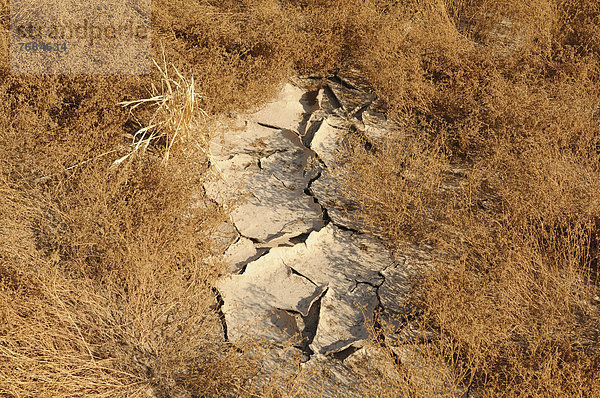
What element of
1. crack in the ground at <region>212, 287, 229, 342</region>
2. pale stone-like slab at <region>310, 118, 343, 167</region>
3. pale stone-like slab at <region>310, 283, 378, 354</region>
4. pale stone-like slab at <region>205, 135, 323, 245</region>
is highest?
pale stone-like slab at <region>310, 118, 343, 167</region>

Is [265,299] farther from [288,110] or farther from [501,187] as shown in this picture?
[288,110]

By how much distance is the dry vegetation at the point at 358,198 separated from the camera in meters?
2.33

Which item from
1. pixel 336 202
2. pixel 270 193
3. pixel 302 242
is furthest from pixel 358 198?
pixel 270 193

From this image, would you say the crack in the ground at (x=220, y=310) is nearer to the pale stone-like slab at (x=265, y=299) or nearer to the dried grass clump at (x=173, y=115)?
the pale stone-like slab at (x=265, y=299)

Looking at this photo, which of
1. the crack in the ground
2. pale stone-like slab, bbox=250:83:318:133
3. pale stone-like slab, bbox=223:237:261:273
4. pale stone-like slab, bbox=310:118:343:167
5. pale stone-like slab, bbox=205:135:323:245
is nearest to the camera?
the crack in the ground

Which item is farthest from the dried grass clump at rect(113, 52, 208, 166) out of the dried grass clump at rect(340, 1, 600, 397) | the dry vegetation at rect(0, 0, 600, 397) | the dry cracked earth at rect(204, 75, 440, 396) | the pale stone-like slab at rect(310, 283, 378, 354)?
the pale stone-like slab at rect(310, 283, 378, 354)

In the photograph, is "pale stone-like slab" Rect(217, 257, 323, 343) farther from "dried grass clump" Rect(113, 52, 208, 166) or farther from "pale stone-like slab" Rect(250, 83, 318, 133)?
"pale stone-like slab" Rect(250, 83, 318, 133)

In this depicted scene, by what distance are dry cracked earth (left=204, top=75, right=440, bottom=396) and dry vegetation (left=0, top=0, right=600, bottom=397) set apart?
164 millimetres

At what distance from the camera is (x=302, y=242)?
3168 millimetres

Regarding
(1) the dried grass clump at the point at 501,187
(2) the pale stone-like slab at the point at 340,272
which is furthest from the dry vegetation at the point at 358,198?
(2) the pale stone-like slab at the point at 340,272

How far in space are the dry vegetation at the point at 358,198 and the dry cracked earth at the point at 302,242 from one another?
6.5 inches

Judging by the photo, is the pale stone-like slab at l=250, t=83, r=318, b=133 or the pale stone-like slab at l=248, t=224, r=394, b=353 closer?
the pale stone-like slab at l=248, t=224, r=394, b=353

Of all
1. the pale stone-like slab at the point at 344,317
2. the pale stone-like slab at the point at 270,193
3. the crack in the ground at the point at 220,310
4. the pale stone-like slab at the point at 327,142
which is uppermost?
the pale stone-like slab at the point at 327,142

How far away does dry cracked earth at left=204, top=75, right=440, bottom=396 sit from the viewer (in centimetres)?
266
